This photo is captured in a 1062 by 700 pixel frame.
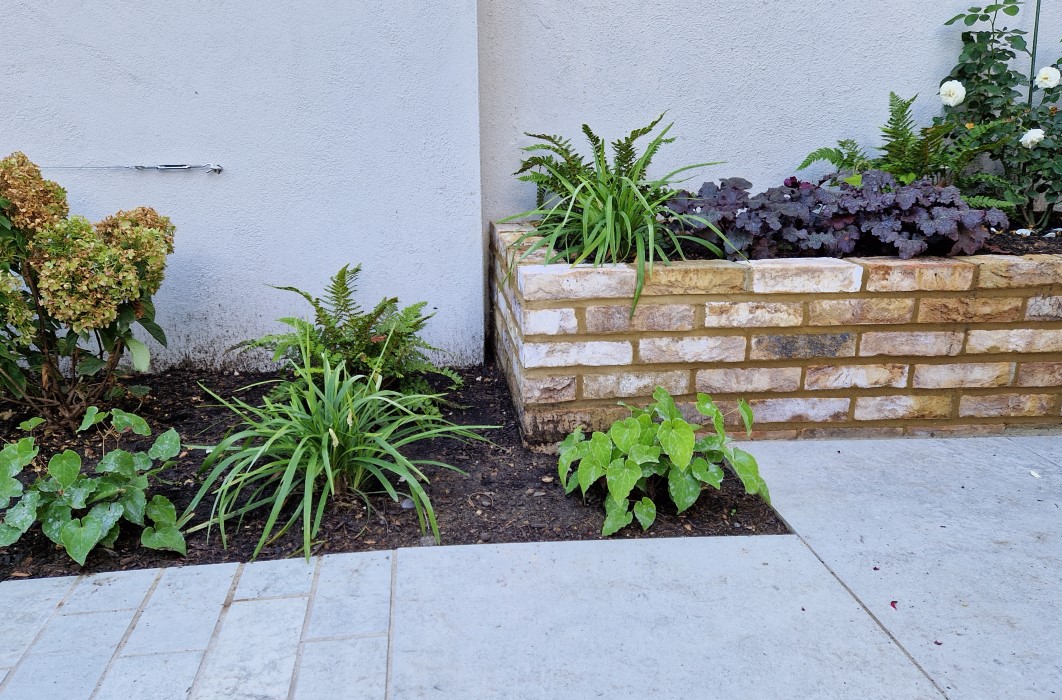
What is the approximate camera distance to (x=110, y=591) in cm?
192

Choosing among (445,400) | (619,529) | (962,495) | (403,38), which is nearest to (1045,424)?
(962,495)

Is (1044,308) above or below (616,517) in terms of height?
above

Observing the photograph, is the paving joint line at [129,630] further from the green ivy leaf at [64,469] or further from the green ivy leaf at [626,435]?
the green ivy leaf at [626,435]

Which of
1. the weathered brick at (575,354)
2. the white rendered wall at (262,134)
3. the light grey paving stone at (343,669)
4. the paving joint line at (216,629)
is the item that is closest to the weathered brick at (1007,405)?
the weathered brick at (575,354)

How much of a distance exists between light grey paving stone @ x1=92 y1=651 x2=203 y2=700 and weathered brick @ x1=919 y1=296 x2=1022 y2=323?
2498 mm

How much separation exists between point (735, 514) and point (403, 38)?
2222mm

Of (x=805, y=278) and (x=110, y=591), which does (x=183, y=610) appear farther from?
(x=805, y=278)

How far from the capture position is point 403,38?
10.0 ft

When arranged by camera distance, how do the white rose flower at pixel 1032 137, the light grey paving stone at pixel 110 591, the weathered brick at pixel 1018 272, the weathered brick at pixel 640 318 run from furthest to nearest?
1. the white rose flower at pixel 1032 137
2. the weathered brick at pixel 1018 272
3. the weathered brick at pixel 640 318
4. the light grey paving stone at pixel 110 591

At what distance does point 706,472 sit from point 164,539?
1512 mm

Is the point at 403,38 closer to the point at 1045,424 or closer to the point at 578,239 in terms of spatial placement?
the point at 578,239

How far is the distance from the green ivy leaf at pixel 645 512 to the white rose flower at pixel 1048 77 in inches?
110

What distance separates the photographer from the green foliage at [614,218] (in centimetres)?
263

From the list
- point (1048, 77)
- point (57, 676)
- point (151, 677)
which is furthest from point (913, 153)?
point (57, 676)
